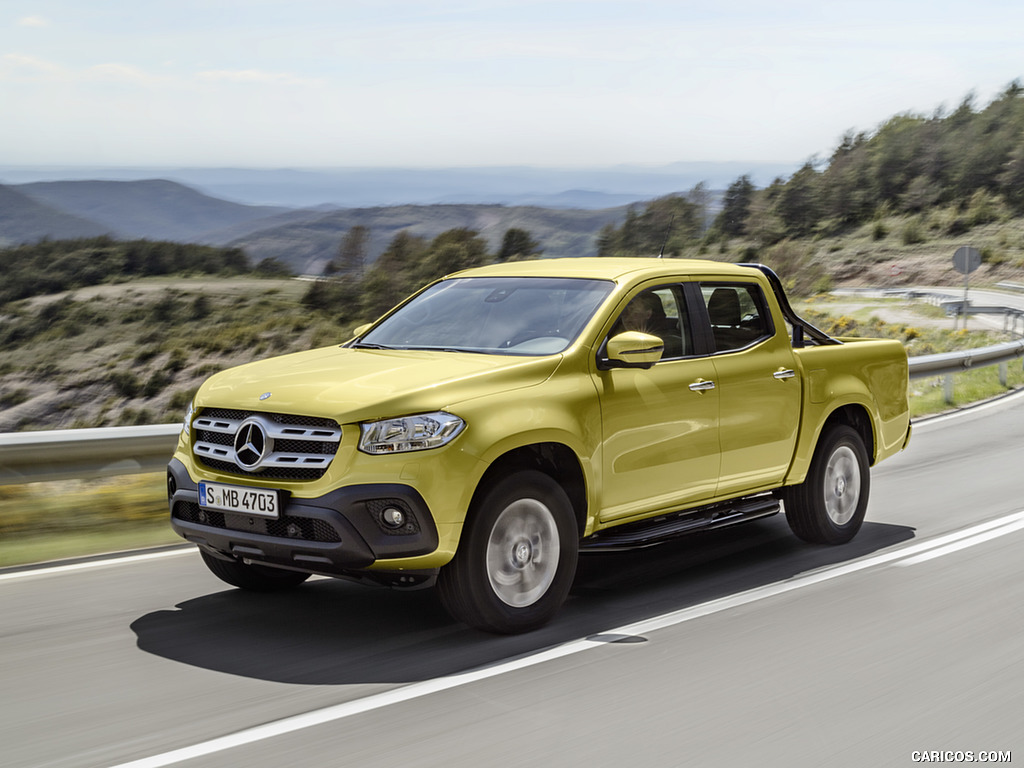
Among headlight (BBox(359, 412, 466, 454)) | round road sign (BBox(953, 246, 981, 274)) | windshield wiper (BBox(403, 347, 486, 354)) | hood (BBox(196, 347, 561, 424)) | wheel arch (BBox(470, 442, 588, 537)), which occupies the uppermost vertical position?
round road sign (BBox(953, 246, 981, 274))

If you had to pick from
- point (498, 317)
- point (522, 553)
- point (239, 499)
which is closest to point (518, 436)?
point (522, 553)

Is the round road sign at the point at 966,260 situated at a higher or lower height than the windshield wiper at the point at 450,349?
higher

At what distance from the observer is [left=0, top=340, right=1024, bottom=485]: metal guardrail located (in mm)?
7398

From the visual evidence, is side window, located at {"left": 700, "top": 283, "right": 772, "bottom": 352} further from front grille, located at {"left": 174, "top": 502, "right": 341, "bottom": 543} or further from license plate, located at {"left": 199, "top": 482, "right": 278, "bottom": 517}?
→ license plate, located at {"left": 199, "top": 482, "right": 278, "bottom": 517}

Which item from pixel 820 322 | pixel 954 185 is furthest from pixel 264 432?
pixel 954 185

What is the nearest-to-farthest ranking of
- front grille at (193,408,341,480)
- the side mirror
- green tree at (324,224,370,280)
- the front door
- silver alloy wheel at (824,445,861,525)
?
1. front grille at (193,408,341,480)
2. the side mirror
3. the front door
4. silver alloy wheel at (824,445,861,525)
5. green tree at (324,224,370,280)

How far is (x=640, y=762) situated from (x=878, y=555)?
12.2ft

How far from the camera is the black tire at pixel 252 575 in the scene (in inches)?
241

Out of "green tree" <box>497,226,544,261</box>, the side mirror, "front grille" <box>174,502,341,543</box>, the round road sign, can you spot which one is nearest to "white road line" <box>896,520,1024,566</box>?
the side mirror

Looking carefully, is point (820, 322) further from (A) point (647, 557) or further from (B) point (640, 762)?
(B) point (640, 762)

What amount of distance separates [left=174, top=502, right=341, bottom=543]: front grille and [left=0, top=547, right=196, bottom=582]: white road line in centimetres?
186

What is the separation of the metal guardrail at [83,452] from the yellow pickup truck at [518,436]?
6.24 ft

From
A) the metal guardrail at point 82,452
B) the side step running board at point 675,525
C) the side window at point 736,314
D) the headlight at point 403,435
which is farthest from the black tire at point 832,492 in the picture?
the metal guardrail at point 82,452

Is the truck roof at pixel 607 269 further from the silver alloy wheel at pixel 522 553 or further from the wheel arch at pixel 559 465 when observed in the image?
the silver alloy wheel at pixel 522 553
